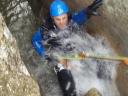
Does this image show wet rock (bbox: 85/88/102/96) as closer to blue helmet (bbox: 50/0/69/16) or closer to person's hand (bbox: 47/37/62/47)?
person's hand (bbox: 47/37/62/47)

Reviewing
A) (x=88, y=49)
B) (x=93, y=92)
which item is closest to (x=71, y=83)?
(x=93, y=92)

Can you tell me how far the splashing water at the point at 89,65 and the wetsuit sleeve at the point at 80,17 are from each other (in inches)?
8.9

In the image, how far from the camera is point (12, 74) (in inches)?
179

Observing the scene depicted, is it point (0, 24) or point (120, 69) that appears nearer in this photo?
point (0, 24)

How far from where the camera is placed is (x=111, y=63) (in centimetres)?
624

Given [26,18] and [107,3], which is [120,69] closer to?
[107,3]

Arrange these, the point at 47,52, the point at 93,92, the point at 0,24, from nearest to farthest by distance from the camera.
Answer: the point at 0,24, the point at 93,92, the point at 47,52

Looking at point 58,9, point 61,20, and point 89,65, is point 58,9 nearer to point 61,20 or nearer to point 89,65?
point 61,20

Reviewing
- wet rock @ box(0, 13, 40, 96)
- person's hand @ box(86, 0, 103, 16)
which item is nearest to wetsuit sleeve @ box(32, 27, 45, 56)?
person's hand @ box(86, 0, 103, 16)

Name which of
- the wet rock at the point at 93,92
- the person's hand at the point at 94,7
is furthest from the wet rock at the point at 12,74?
the person's hand at the point at 94,7

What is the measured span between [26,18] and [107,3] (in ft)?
4.55

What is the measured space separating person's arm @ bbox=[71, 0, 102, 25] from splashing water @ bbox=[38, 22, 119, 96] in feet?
0.85

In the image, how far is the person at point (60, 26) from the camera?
608 centimetres

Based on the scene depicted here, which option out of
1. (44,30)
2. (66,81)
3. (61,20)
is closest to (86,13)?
(61,20)
